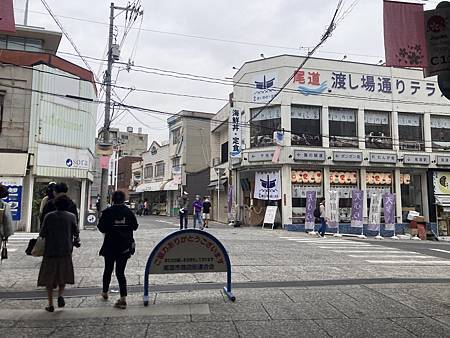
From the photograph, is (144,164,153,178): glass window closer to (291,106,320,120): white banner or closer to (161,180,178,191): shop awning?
(161,180,178,191): shop awning

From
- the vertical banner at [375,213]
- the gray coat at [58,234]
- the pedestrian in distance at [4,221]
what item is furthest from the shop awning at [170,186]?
the gray coat at [58,234]

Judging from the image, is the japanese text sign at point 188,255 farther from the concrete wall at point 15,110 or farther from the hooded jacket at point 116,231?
the concrete wall at point 15,110

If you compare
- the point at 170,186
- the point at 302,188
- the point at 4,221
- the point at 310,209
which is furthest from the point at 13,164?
the point at 170,186

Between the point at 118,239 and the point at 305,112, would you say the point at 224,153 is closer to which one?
the point at 305,112

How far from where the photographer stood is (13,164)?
55.6 feet

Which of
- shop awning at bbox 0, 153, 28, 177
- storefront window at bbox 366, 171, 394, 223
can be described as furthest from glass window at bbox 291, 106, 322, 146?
shop awning at bbox 0, 153, 28, 177

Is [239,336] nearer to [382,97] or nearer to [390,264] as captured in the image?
[390,264]

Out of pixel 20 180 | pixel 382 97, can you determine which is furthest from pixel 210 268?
pixel 382 97

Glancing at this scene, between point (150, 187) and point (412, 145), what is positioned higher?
point (412, 145)

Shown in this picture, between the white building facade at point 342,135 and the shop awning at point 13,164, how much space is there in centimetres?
1158

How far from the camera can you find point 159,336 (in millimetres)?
4820

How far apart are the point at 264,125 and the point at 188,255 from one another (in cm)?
1791

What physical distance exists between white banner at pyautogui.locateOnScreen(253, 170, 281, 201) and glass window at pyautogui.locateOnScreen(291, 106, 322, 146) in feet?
7.34

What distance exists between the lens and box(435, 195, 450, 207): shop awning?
24.9 metres
